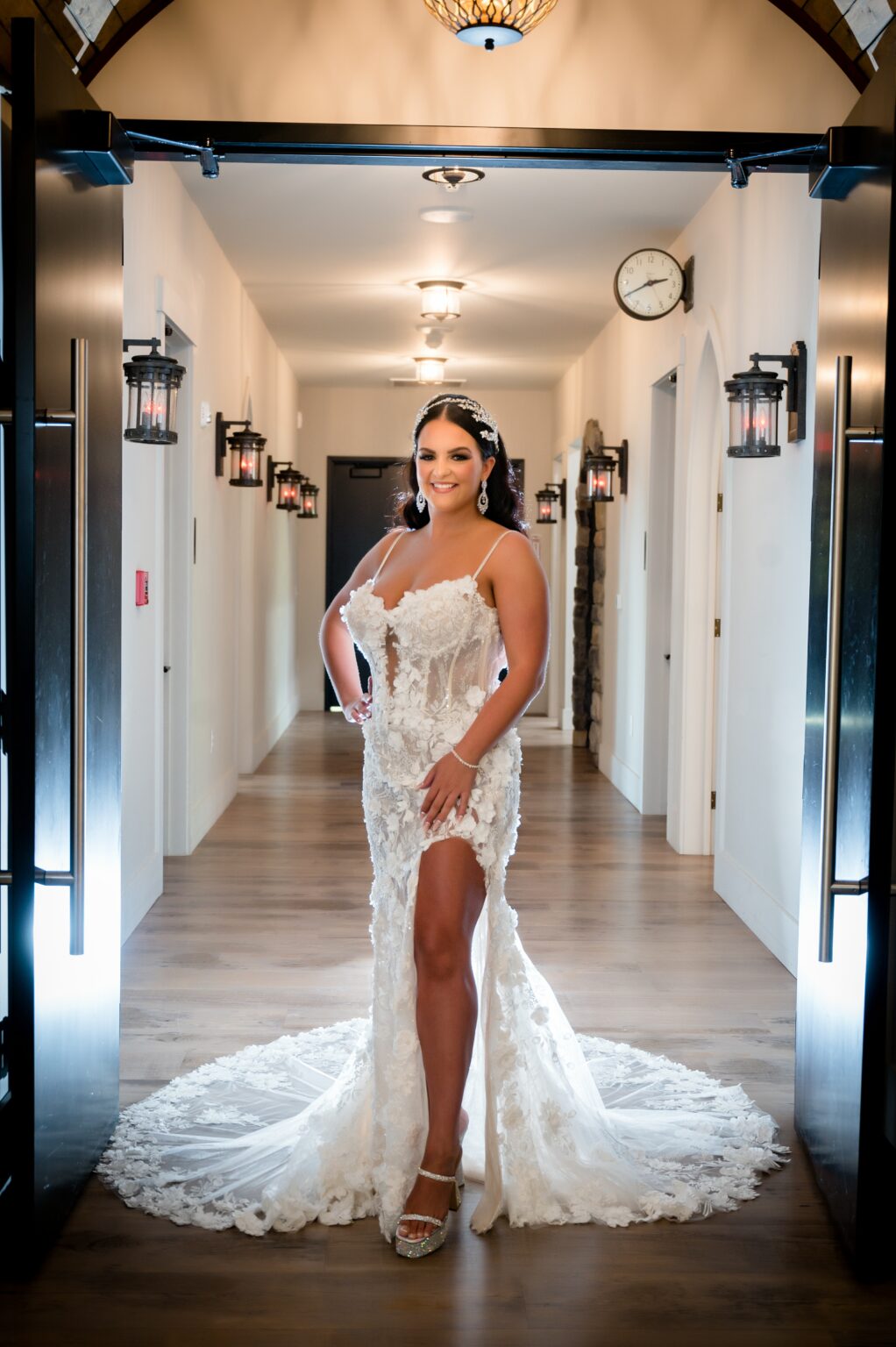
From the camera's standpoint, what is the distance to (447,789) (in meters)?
2.62

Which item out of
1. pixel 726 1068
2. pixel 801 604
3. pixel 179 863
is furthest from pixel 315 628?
pixel 726 1068

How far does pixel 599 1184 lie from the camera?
2.75m

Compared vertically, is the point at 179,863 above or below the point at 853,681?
below

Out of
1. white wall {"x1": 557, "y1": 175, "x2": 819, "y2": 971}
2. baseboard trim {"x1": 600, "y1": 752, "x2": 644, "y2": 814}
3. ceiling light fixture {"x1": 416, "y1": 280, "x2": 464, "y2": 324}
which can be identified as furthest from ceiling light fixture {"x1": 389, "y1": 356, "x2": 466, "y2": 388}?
baseboard trim {"x1": 600, "y1": 752, "x2": 644, "y2": 814}

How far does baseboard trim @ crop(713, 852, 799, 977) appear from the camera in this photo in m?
4.52

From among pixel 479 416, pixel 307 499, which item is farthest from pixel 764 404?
pixel 307 499

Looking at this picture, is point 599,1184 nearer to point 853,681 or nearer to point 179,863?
point 853,681

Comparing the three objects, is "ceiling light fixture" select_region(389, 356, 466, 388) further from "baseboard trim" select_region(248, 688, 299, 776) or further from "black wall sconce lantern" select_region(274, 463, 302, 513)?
"baseboard trim" select_region(248, 688, 299, 776)

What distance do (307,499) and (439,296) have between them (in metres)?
4.22

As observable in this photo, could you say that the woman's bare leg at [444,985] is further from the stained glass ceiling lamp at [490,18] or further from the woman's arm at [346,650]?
the stained glass ceiling lamp at [490,18]

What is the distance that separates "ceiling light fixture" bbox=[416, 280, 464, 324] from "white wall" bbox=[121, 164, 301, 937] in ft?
3.63

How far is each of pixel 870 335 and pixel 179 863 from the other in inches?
171

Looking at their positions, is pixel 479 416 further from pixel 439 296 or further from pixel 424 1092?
pixel 439 296

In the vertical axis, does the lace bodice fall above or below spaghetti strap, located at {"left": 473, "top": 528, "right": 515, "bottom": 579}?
below
